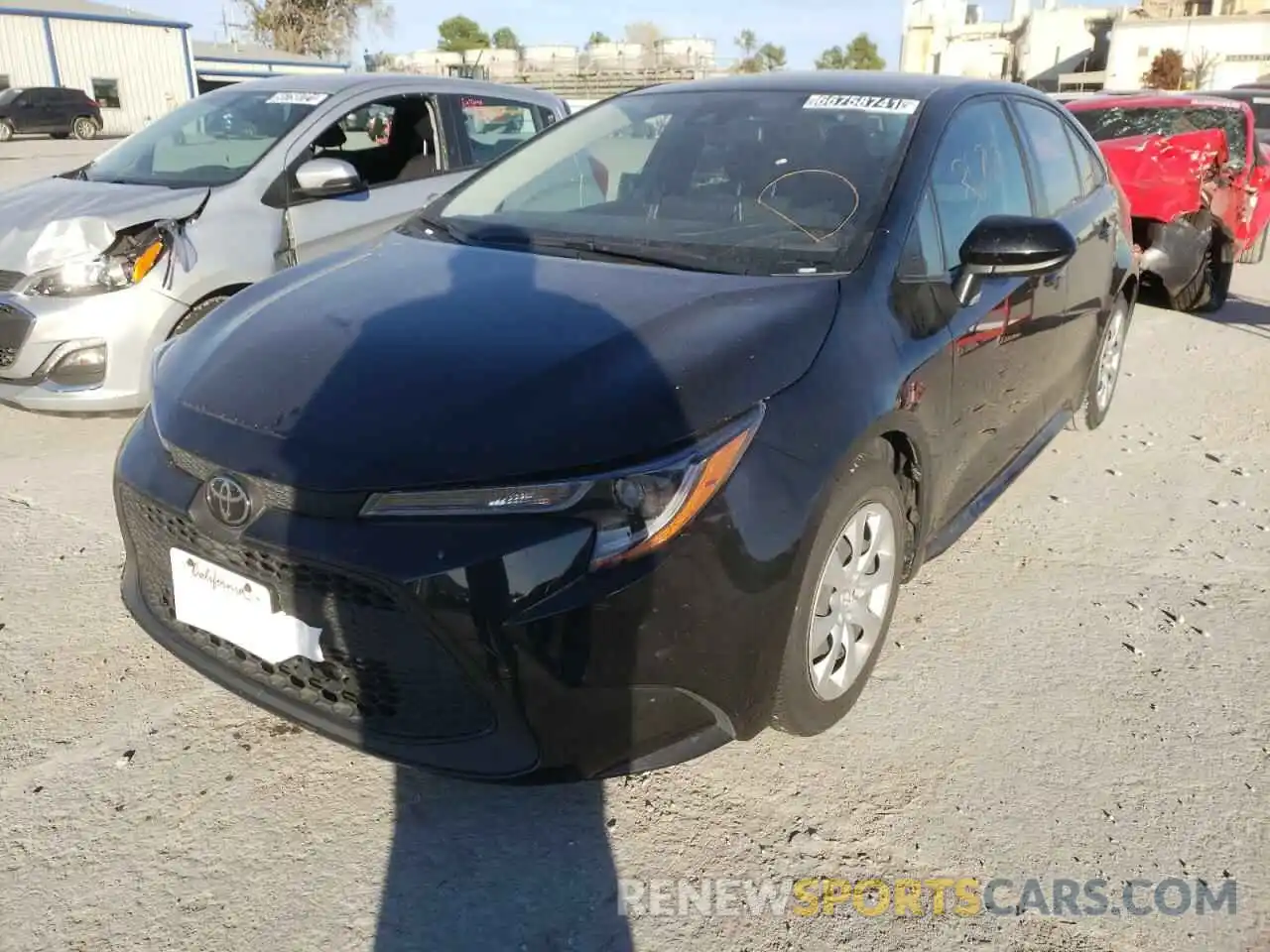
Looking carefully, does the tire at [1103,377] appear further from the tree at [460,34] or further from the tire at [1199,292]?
the tree at [460,34]

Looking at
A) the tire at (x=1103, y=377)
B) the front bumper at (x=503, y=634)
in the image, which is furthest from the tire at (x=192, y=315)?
the tire at (x=1103, y=377)

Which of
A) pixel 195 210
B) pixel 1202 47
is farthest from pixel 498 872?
pixel 1202 47

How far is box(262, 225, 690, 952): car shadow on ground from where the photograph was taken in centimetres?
186

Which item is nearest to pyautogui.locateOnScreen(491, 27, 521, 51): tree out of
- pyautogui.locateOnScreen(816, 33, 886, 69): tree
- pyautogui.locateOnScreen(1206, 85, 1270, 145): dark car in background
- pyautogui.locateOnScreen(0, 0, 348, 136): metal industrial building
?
pyautogui.locateOnScreen(816, 33, 886, 69): tree

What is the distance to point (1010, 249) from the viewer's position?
2734mm

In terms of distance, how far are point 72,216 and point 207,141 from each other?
1.04 meters

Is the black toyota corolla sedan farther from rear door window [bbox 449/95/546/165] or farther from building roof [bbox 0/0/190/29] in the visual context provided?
building roof [bbox 0/0/190/29]

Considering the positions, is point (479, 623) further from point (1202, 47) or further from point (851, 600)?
point (1202, 47)

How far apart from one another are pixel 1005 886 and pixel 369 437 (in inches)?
63.6

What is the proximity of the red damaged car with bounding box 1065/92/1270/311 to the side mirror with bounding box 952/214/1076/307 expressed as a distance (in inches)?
178

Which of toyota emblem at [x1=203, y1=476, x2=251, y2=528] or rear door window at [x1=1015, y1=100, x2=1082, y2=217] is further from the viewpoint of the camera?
rear door window at [x1=1015, y1=100, x2=1082, y2=217]

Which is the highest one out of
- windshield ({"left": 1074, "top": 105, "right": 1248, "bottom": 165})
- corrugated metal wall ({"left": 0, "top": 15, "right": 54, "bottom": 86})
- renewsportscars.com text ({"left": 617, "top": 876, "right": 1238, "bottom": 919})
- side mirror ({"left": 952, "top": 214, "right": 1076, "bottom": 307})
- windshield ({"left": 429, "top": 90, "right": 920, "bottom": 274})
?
corrugated metal wall ({"left": 0, "top": 15, "right": 54, "bottom": 86})

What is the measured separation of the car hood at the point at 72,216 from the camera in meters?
4.29

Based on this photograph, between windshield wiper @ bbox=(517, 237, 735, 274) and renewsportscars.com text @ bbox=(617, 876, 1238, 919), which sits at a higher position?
windshield wiper @ bbox=(517, 237, 735, 274)
